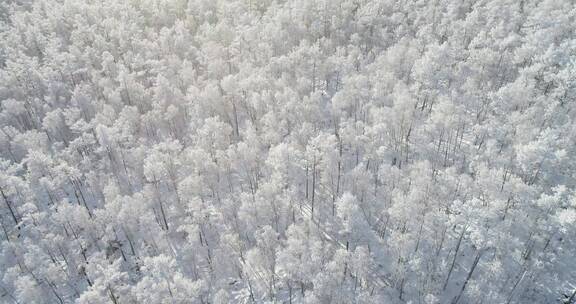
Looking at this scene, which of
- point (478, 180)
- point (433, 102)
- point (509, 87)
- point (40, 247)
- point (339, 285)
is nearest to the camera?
point (339, 285)

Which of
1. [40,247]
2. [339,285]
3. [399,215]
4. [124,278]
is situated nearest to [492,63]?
[399,215]

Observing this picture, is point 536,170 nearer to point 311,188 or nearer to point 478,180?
point 478,180

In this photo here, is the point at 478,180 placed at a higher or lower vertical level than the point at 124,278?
higher

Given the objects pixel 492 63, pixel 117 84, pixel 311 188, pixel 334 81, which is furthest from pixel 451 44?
pixel 117 84

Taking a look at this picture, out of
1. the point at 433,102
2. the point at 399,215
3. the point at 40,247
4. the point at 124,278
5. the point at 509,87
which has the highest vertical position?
the point at 509,87

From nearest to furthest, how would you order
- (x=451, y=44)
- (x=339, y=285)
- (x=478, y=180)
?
(x=339, y=285) → (x=478, y=180) → (x=451, y=44)

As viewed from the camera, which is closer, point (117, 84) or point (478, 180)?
point (478, 180)
